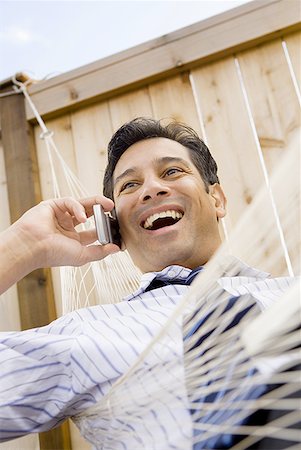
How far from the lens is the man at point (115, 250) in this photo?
2.58 ft

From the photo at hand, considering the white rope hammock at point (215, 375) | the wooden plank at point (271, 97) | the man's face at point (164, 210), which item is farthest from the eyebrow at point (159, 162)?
the white rope hammock at point (215, 375)

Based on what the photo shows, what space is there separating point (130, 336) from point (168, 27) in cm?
101

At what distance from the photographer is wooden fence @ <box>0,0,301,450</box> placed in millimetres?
1419

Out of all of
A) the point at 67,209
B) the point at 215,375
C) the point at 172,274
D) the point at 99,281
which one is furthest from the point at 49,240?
the point at 215,375

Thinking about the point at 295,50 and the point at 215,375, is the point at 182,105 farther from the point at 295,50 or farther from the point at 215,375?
the point at 215,375

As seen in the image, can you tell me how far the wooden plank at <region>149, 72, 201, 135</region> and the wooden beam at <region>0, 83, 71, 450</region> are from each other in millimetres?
368

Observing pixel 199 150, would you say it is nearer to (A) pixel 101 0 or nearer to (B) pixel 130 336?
(B) pixel 130 336

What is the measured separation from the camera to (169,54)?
152 cm

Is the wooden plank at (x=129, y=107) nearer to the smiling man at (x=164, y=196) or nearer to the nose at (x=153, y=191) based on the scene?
the smiling man at (x=164, y=196)

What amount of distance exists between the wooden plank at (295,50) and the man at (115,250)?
0.40m

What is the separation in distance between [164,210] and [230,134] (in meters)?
0.47

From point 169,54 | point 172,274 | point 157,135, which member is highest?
point 169,54

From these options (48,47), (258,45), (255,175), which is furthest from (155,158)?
(48,47)

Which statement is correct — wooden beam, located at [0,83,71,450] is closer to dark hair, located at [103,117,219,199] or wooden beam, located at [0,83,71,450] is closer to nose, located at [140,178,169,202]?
dark hair, located at [103,117,219,199]
